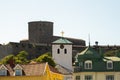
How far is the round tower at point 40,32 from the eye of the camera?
184 metres

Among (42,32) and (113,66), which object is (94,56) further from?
(42,32)

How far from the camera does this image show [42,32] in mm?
185000

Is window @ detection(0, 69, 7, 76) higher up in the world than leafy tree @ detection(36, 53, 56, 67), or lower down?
higher up

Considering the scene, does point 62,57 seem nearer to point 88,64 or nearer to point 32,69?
point 88,64

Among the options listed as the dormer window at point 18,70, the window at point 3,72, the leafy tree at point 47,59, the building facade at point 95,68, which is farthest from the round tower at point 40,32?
the dormer window at point 18,70

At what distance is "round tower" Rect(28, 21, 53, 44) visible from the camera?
184 meters

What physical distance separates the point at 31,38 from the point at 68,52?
84.3 metres

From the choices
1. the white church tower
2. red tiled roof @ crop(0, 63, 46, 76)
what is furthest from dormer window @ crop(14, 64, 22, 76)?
the white church tower

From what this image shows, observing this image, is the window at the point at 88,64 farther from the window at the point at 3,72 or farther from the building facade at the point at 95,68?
the window at the point at 3,72

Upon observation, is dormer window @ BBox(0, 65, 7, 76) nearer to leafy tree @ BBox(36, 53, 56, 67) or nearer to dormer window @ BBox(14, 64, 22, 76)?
dormer window @ BBox(14, 64, 22, 76)

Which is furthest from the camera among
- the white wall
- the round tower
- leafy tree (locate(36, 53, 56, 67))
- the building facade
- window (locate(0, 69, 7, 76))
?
the round tower

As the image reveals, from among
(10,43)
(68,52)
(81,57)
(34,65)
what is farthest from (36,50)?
(34,65)

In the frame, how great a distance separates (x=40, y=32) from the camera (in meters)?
185

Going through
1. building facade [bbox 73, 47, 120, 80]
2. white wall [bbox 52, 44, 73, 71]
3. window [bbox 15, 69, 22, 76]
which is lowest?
white wall [bbox 52, 44, 73, 71]
